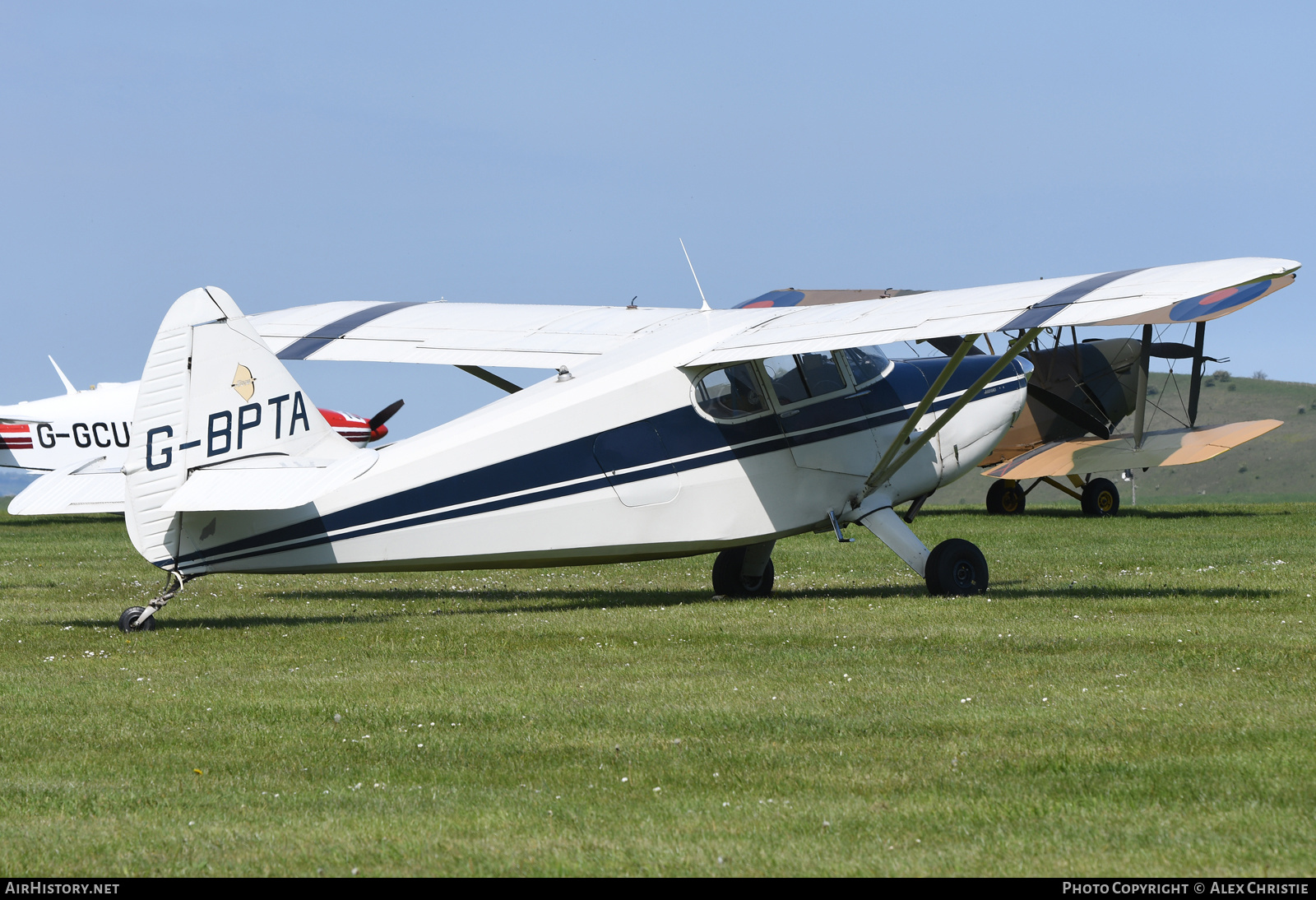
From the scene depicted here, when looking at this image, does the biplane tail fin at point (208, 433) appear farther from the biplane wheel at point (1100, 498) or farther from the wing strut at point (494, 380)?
the biplane wheel at point (1100, 498)

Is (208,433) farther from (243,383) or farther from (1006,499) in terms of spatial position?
(1006,499)

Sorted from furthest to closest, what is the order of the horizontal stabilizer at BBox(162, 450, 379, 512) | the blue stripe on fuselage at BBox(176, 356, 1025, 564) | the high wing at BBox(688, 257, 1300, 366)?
1. the blue stripe on fuselage at BBox(176, 356, 1025, 564)
2. the high wing at BBox(688, 257, 1300, 366)
3. the horizontal stabilizer at BBox(162, 450, 379, 512)

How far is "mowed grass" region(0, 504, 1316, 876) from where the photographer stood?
437 cm

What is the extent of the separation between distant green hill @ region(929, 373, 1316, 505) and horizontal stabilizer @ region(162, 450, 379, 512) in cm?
10049

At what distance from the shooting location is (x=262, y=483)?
960 cm

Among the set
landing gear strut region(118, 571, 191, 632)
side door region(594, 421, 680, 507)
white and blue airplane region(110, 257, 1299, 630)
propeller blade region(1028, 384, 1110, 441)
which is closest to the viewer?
white and blue airplane region(110, 257, 1299, 630)

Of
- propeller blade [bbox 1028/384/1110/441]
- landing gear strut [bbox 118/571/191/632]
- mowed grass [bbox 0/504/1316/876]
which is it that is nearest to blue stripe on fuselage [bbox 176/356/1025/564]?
landing gear strut [bbox 118/571/191/632]

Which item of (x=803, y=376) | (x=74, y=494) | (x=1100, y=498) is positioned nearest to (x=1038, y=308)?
(x=803, y=376)

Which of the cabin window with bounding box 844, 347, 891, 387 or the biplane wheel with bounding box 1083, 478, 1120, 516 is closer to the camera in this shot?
the cabin window with bounding box 844, 347, 891, 387

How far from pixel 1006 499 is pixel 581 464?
17.8m

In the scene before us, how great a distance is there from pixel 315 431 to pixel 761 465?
12.3 feet

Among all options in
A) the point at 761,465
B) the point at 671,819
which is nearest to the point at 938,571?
the point at 761,465

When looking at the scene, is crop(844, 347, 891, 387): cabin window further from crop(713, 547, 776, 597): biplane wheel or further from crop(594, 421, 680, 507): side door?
crop(594, 421, 680, 507): side door

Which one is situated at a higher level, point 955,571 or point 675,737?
point 675,737
